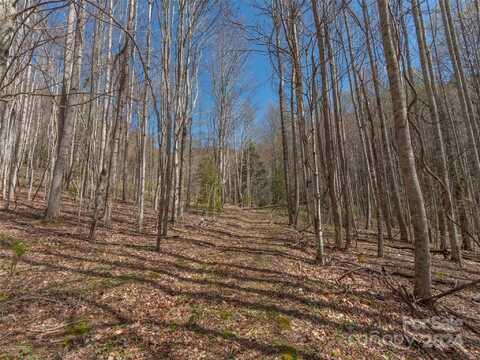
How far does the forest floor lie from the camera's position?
2418 millimetres

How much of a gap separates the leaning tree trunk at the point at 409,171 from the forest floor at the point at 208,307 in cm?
39

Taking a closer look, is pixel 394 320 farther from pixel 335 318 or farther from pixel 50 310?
pixel 50 310

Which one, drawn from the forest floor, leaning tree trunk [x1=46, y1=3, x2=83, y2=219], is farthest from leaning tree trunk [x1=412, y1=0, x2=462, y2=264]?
leaning tree trunk [x1=46, y1=3, x2=83, y2=219]

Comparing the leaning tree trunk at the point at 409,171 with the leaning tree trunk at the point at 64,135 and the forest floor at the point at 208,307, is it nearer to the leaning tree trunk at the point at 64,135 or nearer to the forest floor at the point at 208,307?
the forest floor at the point at 208,307

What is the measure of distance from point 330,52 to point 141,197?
638cm

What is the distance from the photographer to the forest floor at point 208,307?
7.93 feet

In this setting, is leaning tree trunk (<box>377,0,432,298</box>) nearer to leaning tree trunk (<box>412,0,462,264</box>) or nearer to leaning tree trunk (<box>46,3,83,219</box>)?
leaning tree trunk (<box>412,0,462,264</box>)

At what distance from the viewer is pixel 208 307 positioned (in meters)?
3.09

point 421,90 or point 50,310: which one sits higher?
point 421,90

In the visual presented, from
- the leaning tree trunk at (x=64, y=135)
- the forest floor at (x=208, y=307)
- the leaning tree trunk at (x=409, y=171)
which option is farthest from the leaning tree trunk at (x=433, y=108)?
the leaning tree trunk at (x=64, y=135)

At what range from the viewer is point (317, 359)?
2326 mm

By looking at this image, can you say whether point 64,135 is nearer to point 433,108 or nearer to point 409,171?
point 409,171

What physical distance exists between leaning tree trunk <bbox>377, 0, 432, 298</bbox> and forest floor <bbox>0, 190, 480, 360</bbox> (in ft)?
1.28

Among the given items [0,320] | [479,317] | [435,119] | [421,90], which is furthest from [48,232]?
[421,90]
